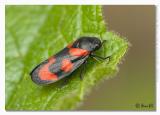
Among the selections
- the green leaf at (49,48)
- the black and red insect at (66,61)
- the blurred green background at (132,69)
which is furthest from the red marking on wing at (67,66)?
the blurred green background at (132,69)

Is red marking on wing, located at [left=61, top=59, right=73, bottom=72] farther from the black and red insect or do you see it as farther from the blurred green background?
the blurred green background

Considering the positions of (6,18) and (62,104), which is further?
(6,18)

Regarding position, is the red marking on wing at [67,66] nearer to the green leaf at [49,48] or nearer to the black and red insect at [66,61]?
the black and red insect at [66,61]

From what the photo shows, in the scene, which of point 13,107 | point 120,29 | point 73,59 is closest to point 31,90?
point 13,107

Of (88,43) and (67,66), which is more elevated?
(88,43)

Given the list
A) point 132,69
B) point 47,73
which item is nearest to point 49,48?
point 47,73

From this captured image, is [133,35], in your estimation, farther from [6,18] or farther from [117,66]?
[6,18]

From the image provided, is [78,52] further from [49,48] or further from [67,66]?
[49,48]
